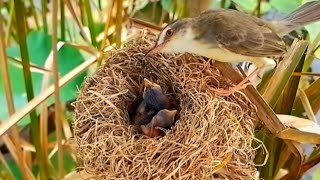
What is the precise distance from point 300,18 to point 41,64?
587mm

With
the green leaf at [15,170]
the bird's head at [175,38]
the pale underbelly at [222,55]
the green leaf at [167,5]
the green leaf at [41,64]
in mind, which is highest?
the bird's head at [175,38]

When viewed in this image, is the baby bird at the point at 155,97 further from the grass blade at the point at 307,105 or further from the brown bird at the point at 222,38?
the grass blade at the point at 307,105

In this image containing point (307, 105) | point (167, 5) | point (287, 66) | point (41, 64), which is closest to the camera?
point (287, 66)

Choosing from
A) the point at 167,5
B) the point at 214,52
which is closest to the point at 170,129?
the point at 214,52

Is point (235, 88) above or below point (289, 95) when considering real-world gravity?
above

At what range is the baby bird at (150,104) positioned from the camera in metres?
0.96

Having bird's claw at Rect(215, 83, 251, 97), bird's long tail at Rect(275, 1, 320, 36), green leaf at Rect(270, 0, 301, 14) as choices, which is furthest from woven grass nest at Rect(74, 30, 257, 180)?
green leaf at Rect(270, 0, 301, 14)

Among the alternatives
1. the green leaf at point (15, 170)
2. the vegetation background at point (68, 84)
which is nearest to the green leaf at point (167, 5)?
the vegetation background at point (68, 84)

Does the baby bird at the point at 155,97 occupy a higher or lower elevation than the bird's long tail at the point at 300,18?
lower

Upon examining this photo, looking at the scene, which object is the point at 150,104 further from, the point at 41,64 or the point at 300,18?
the point at 41,64

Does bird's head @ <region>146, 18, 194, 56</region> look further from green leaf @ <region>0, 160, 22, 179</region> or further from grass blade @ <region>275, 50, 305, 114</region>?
green leaf @ <region>0, 160, 22, 179</region>

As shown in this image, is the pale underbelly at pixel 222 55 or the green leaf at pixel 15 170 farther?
the green leaf at pixel 15 170

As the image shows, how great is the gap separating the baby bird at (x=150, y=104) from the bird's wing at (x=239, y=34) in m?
0.11

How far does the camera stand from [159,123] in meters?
0.94
